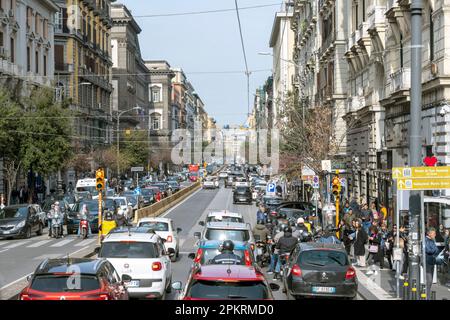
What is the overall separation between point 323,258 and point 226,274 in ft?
17.4

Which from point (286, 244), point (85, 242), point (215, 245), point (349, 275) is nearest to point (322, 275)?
point (349, 275)

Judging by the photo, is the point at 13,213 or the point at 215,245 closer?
the point at 215,245

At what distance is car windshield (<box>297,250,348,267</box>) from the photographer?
15.5 meters

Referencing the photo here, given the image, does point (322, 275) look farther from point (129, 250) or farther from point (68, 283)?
point (68, 283)

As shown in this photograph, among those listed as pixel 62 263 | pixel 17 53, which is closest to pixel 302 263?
pixel 62 263

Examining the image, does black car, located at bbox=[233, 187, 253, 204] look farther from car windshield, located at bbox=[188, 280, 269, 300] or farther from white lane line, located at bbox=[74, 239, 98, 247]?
car windshield, located at bbox=[188, 280, 269, 300]

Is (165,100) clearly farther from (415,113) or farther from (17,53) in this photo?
(415,113)

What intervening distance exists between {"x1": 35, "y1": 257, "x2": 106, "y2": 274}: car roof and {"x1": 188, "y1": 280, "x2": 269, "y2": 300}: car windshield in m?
1.83

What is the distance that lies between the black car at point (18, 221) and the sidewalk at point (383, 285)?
16554 millimetres

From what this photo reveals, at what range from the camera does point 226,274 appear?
10.6 metres

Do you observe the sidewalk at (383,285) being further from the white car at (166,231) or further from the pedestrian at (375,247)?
the white car at (166,231)

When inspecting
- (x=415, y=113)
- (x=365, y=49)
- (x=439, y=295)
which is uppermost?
(x=365, y=49)
